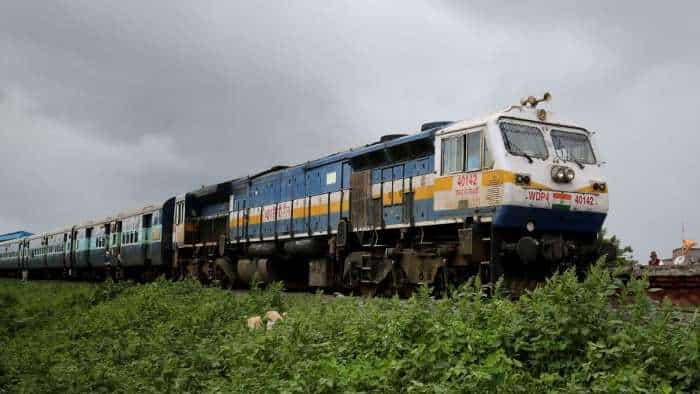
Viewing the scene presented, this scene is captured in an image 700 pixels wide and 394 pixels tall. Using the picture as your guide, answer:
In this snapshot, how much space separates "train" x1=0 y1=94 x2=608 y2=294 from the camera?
12.0 m

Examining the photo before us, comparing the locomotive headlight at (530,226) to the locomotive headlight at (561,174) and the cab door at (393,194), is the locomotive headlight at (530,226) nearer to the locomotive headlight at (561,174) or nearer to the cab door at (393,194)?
the locomotive headlight at (561,174)

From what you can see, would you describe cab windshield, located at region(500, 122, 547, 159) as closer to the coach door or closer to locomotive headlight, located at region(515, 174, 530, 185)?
locomotive headlight, located at region(515, 174, 530, 185)

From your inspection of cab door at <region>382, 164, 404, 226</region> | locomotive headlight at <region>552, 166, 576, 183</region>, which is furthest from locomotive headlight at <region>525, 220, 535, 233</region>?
cab door at <region>382, 164, 404, 226</region>

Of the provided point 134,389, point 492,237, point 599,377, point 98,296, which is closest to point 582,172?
point 492,237

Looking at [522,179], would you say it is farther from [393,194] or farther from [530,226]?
[393,194]

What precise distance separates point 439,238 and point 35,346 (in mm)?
9337

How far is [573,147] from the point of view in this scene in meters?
13.0

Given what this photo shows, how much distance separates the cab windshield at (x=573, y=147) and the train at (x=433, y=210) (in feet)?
0.09

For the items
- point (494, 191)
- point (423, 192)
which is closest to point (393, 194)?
point (423, 192)

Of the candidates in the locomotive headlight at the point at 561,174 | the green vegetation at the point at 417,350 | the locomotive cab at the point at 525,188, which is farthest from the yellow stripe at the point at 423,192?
the green vegetation at the point at 417,350

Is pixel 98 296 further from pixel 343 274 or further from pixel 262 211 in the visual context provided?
pixel 343 274

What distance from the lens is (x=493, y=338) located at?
7.35 m

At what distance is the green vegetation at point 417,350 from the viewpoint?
21.2 feet

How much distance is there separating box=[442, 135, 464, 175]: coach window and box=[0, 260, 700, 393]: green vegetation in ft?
10.6
